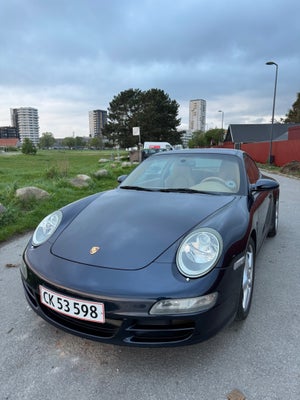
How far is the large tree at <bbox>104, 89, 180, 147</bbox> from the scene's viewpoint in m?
50.7

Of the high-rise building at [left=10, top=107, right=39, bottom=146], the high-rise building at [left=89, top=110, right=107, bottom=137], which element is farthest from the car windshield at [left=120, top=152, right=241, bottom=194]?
the high-rise building at [left=10, top=107, right=39, bottom=146]

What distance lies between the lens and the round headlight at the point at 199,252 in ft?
6.23

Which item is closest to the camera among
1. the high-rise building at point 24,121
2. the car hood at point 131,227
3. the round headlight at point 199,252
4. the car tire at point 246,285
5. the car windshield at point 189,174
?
the round headlight at point 199,252

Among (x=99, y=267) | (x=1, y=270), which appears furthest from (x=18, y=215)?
(x=99, y=267)

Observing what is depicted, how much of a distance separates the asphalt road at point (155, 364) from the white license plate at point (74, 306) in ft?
1.28

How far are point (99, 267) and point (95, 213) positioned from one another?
2.54 ft

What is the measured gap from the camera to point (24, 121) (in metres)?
160

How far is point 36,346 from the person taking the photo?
2.19 meters

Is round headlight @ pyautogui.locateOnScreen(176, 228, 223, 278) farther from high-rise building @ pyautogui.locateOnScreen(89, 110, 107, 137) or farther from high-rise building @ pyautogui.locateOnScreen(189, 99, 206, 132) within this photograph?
high-rise building @ pyautogui.locateOnScreen(89, 110, 107, 137)

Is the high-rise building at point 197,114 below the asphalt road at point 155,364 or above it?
above

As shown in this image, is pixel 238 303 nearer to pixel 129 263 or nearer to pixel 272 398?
pixel 272 398

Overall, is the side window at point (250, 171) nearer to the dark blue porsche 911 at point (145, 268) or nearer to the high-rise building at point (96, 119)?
the dark blue porsche 911 at point (145, 268)

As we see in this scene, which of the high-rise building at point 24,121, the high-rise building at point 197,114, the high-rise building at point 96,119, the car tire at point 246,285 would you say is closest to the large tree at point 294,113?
the high-rise building at point 197,114

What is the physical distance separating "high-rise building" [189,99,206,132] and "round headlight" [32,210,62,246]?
120409mm
